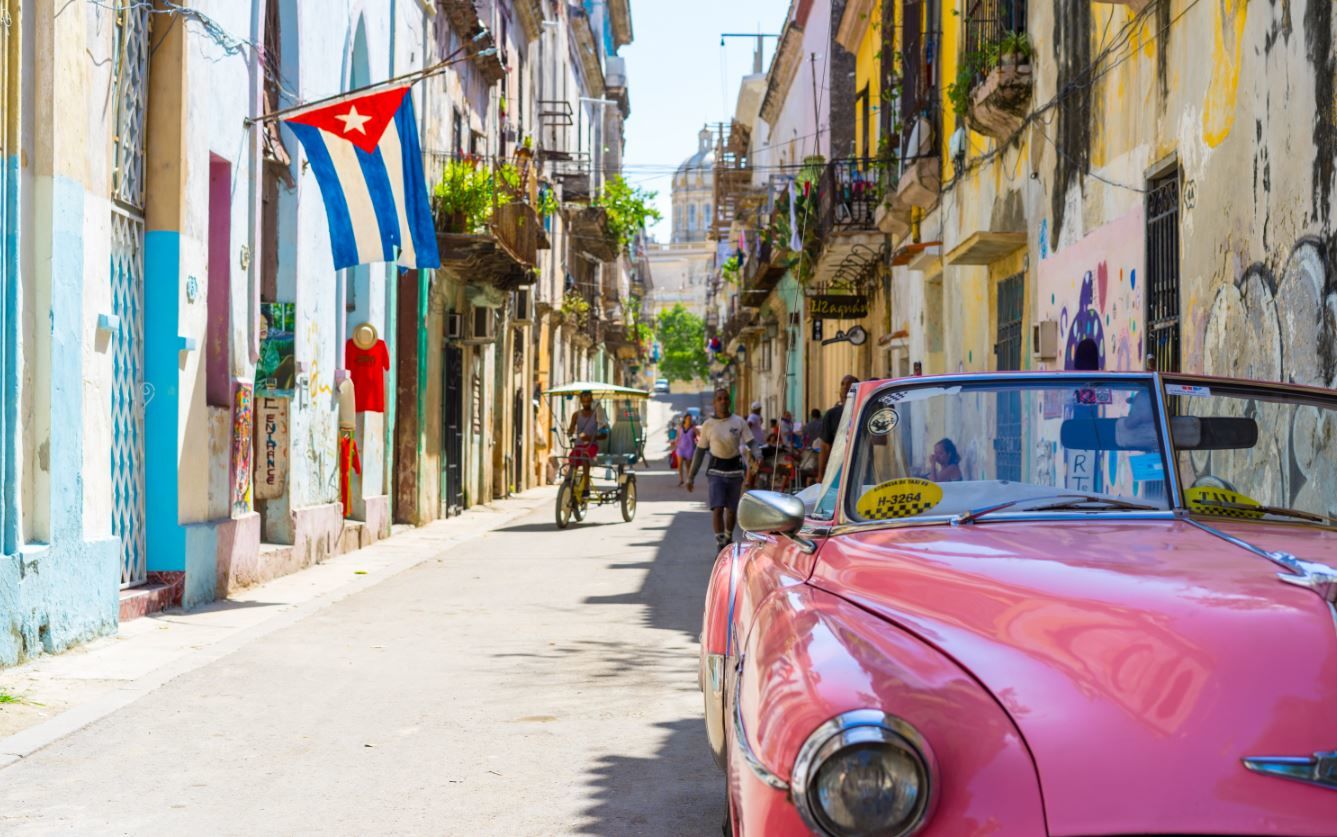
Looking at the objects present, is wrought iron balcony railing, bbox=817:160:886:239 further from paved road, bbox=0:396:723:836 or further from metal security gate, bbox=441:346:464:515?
paved road, bbox=0:396:723:836

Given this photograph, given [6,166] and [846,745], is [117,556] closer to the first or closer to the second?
[6,166]

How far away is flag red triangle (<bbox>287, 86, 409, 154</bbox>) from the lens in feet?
40.3

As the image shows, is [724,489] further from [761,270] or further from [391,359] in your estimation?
[761,270]

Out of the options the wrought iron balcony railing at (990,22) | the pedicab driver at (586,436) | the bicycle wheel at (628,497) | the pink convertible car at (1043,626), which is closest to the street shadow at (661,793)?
the pink convertible car at (1043,626)

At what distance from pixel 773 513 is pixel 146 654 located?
234 inches

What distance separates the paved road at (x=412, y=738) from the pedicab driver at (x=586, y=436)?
10.00 meters

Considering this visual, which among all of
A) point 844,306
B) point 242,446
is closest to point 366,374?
point 242,446

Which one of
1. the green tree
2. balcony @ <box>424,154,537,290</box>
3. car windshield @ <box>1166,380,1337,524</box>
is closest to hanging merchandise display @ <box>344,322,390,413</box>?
balcony @ <box>424,154,537,290</box>

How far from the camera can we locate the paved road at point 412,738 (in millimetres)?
5078

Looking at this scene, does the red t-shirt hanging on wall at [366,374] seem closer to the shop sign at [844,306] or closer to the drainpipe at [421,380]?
the drainpipe at [421,380]

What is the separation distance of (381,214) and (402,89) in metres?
1.29

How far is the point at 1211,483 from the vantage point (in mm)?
4113

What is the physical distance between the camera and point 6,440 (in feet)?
27.2

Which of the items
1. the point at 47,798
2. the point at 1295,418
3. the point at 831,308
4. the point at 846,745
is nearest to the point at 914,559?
the point at 846,745
